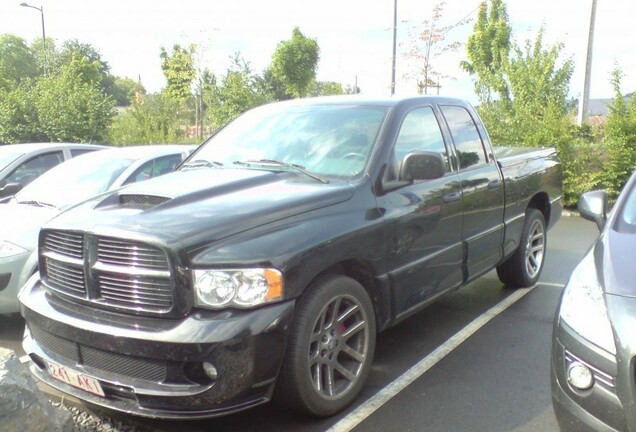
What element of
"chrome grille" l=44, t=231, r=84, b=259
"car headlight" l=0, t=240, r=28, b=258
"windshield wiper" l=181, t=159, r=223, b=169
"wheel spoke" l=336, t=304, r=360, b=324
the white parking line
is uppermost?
"windshield wiper" l=181, t=159, r=223, b=169

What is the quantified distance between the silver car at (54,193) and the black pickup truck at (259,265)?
1.24 m

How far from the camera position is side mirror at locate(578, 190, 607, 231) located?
3.86 m

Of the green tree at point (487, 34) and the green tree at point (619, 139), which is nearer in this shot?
the green tree at point (619, 139)

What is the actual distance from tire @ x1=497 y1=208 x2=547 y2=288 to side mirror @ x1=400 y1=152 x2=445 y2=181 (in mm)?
2273

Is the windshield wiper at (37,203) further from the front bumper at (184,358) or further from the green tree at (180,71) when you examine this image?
the green tree at (180,71)

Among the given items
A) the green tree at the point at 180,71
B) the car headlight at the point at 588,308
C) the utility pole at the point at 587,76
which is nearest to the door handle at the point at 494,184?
the car headlight at the point at 588,308

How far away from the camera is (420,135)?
171 inches

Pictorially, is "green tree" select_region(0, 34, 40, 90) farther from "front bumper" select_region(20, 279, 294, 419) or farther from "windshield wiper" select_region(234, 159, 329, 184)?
"front bumper" select_region(20, 279, 294, 419)

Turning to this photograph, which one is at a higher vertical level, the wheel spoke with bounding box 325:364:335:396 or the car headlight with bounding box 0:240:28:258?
the car headlight with bounding box 0:240:28:258

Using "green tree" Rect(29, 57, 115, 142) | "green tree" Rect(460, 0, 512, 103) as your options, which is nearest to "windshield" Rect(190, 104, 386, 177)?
"green tree" Rect(29, 57, 115, 142)

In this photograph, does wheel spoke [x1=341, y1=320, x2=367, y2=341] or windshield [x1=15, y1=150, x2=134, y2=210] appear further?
windshield [x1=15, y1=150, x2=134, y2=210]

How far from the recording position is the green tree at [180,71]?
2417cm

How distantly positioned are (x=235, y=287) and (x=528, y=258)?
398 centimetres

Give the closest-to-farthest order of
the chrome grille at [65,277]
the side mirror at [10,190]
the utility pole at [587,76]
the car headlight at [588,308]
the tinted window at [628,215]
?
the car headlight at [588,308] → the chrome grille at [65,277] → the tinted window at [628,215] → the side mirror at [10,190] → the utility pole at [587,76]
